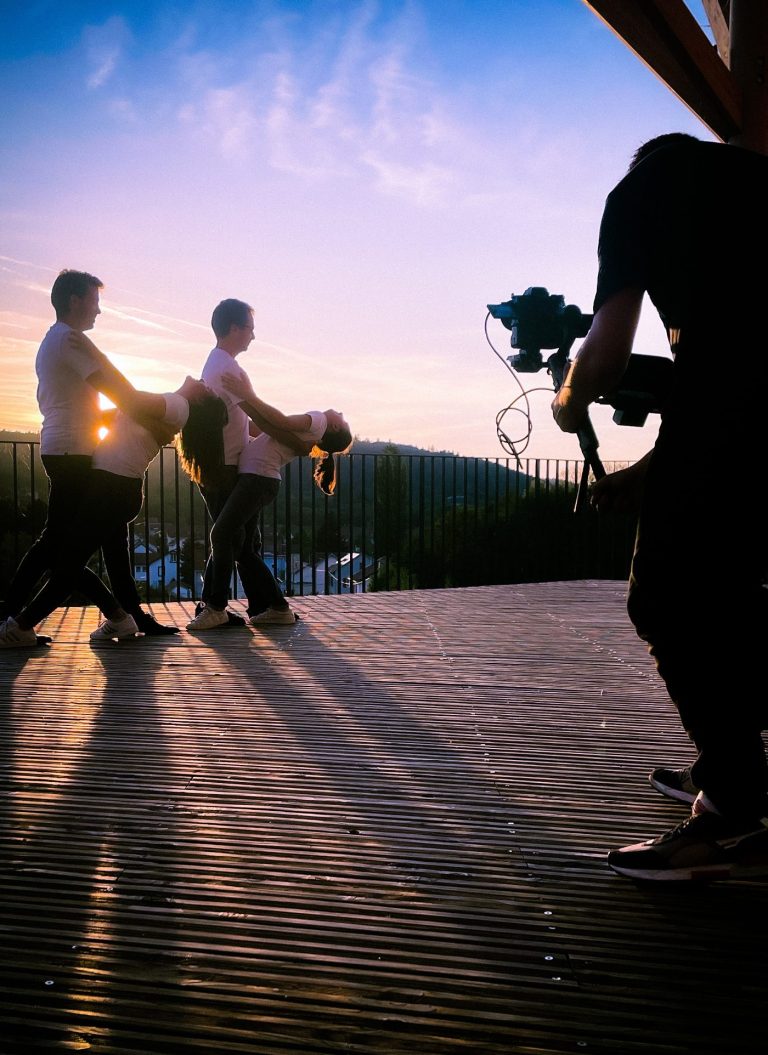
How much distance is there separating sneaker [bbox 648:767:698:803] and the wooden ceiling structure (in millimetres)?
3397

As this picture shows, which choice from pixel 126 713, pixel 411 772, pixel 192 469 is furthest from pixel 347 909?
pixel 192 469

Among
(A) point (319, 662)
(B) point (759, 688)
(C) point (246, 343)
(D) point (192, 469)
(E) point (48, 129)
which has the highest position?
(E) point (48, 129)

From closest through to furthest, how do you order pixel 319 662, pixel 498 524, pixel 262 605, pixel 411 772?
pixel 411 772 < pixel 319 662 < pixel 262 605 < pixel 498 524

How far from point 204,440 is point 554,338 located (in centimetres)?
317

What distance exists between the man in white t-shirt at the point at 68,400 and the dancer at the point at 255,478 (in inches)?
27.0

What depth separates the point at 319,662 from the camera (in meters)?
3.73

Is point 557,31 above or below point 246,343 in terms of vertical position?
above

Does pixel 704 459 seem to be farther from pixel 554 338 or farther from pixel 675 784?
pixel 675 784

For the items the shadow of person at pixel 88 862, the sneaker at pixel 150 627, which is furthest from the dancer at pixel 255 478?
the shadow of person at pixel 88 862

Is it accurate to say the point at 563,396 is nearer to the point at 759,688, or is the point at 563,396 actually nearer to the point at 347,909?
the point at 759,688

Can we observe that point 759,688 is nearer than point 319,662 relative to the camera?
Yes

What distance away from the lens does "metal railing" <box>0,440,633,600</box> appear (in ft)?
26.2

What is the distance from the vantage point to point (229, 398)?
15.2 feet

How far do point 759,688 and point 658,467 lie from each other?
45cm
